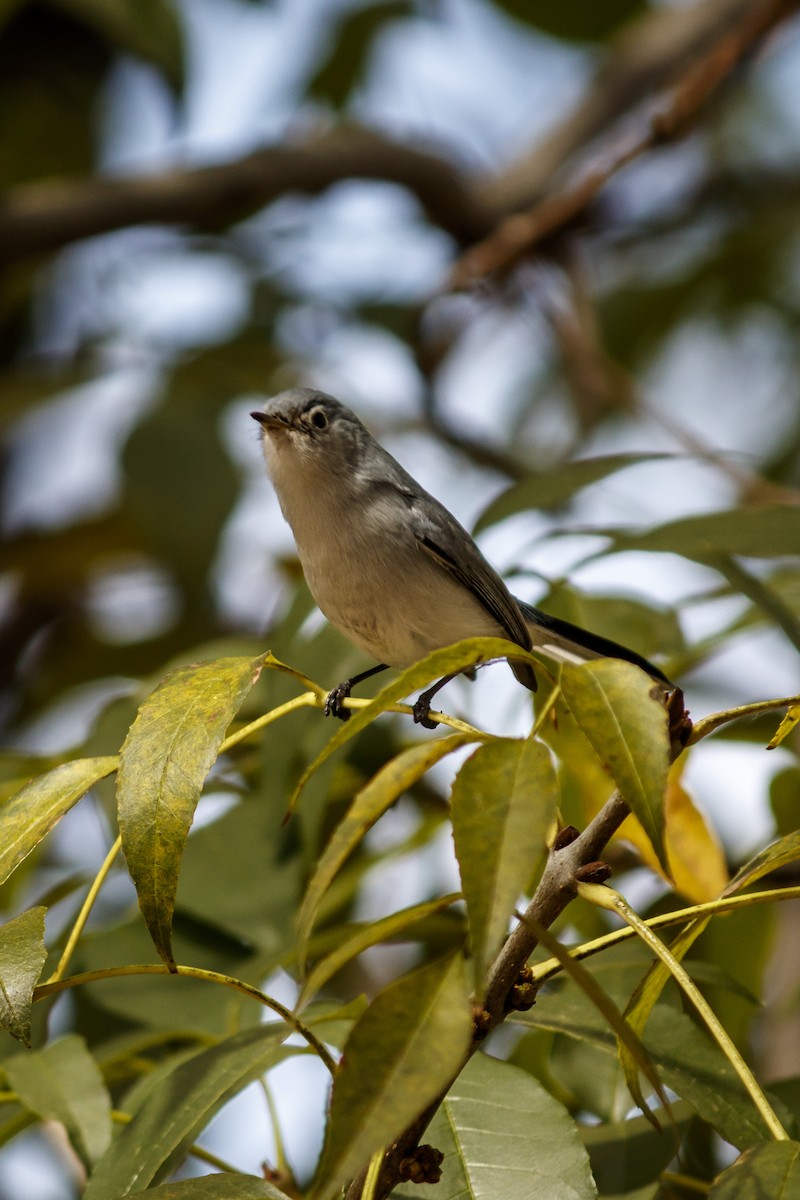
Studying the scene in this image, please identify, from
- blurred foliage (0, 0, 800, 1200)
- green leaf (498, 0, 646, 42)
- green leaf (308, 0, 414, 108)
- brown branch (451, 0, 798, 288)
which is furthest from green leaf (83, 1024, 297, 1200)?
green leaf (308, 0, 414, 108)

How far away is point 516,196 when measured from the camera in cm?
448

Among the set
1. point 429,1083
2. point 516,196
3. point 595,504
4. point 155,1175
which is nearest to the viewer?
point 429,1083

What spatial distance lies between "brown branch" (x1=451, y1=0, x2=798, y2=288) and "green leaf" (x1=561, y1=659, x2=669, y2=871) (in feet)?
8.37

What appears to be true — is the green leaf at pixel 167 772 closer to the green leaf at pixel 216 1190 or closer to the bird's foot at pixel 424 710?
the green leaf at pixel 216 1190

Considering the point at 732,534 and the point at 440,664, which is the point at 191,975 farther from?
the point at 732,534

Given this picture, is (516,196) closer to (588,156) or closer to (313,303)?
(588,156)

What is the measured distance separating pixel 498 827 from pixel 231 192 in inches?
132

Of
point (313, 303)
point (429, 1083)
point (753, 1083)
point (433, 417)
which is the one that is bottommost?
point (753, 1083)

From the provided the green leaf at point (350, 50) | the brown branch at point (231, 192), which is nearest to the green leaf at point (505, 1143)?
the brown branch at point (231, 192)

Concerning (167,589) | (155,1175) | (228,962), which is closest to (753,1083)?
(155,1175)

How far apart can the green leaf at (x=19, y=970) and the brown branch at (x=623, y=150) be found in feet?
8.93

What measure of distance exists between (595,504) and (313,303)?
1.34 m

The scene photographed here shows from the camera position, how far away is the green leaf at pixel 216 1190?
1.10 metres

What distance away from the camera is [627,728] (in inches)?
38.0
